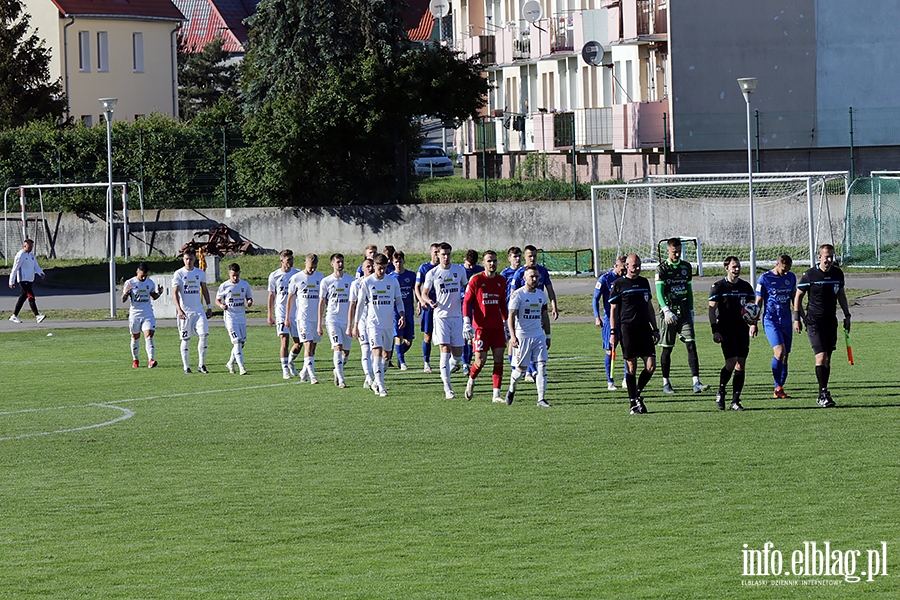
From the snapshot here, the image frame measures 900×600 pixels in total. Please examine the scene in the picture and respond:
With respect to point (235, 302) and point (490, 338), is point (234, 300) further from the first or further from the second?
point (490, 338)

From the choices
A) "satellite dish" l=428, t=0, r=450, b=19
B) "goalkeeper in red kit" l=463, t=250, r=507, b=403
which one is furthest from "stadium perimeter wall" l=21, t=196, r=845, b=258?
"goalkeeper in red kit" l=463, t=250, r=507, b=403

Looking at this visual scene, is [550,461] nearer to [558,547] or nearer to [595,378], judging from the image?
[558,547]

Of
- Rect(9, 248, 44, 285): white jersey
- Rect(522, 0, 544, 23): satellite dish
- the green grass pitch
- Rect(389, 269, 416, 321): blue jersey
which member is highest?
Rect(522, 0, 544, 23): satellite dish

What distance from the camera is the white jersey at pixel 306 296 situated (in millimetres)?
21656

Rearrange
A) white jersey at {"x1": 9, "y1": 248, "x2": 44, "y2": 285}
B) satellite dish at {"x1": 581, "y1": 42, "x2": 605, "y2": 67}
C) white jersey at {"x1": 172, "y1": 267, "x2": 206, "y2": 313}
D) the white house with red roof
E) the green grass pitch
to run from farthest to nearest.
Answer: the white house with red roof, satellite dish at {"x1": 581, "y1": 42, "x2": 605, "y2": 67}, white jersey at {"x1": 9, "y1": 248, "x2": 44, "y2": 285}, white jersey at {"x1": 172, "y1": 267, "x2": 206, "y2": 313}, the green grass pitch

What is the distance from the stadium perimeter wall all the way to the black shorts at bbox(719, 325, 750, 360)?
2411 cm

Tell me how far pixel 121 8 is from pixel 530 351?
179 ft

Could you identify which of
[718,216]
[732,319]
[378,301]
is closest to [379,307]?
[378,301]

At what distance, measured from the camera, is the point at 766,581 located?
30.8 ft

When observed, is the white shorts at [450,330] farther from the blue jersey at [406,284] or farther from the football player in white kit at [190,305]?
the football player in white kit at [190,305]

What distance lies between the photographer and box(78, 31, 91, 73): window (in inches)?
2621

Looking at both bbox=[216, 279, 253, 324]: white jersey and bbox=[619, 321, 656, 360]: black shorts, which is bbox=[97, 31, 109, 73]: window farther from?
bbox=[619, 321, 656, 360]: black shorts

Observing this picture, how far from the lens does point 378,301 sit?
19609mm

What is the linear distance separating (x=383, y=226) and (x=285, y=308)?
2310 centimetres
